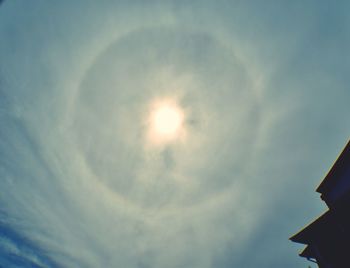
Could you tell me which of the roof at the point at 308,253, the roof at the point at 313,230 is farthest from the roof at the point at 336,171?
the roof at the point at 308,253

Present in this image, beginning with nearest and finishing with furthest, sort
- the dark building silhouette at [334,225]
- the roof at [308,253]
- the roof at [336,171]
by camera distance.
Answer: the dark building silhouette at [334,225] → the roof at [336,171] → the roof at [308,253]

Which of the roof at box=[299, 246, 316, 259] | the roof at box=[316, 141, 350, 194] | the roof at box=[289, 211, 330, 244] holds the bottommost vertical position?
the roof at box=[299, 246, 316, 259]

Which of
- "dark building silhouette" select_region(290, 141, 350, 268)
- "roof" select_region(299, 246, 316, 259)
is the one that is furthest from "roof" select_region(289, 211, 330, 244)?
"roof" select_region(299, 246, 316, 259)

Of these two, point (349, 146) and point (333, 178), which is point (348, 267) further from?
point (349, 146)

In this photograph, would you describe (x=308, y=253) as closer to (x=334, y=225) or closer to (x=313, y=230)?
(x=313, y=230)

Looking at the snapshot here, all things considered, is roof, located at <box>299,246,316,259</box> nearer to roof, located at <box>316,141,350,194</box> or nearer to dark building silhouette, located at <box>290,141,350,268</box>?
dark building silhouette, located at <box>290,141,350,268</box>

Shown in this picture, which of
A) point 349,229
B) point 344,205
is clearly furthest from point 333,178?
point 349,229

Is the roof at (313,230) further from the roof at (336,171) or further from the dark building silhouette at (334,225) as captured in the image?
the roof at (336,171)
